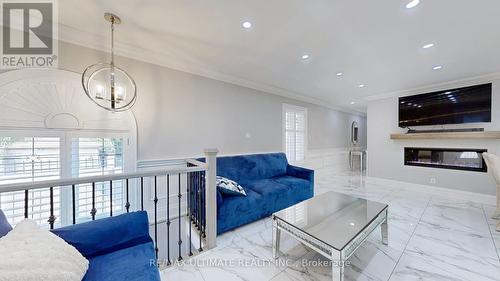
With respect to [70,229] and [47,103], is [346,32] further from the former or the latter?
[47,103]

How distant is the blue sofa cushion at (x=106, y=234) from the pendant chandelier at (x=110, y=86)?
4.25 ft

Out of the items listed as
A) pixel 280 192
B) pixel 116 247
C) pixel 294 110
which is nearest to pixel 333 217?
pixel 280 192

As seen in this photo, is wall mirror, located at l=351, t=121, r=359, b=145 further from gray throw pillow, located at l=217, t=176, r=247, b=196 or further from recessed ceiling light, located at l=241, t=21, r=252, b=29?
recessed ceiling light, located at l=241, t=21, r=252, b=29

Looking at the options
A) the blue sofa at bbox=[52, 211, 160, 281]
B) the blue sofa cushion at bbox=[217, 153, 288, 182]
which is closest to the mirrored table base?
the blue sofa at bbox=[52, 211, 160, 281]

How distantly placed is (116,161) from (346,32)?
337 centimetres

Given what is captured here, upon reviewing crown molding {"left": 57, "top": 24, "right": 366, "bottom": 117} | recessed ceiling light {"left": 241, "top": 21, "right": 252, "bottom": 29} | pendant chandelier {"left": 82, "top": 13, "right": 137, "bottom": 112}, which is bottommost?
pendant chandelier {"left": 82, "top": 13, "right": 137, "bottom": 112}

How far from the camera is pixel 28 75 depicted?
2.04 meters

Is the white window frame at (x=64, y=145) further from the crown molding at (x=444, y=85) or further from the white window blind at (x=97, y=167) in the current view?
the crown molding at (x=444, y=85)

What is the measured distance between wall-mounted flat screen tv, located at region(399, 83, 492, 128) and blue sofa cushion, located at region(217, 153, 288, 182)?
10.7 ft

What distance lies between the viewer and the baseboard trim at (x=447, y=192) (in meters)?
3.49

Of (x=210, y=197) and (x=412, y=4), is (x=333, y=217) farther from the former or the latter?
(x=412, y=4)

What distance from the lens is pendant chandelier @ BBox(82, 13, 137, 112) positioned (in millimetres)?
2033

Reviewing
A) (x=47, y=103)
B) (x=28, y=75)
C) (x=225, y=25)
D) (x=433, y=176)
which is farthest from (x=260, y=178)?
(x=433, y=176)

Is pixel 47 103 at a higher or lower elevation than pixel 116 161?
higher
